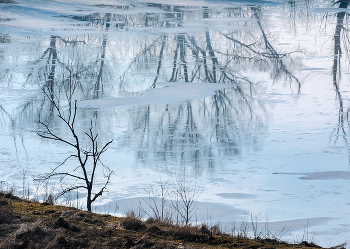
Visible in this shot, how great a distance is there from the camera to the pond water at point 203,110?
6.09 meters

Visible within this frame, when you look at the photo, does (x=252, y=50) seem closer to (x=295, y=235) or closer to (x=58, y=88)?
(x=58, y=88)

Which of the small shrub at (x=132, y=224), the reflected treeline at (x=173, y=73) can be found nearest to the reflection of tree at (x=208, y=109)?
the reflected treeline at (x=173, y=73)

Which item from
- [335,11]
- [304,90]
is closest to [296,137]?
[304,90]

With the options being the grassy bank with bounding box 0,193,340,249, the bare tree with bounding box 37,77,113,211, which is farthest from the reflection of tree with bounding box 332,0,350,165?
the grassy bank with bounding box 0,193,340,249

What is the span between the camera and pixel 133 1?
27547 mm

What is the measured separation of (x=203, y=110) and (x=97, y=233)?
621cm

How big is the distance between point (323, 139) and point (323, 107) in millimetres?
2030

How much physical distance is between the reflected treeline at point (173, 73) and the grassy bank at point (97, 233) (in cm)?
171

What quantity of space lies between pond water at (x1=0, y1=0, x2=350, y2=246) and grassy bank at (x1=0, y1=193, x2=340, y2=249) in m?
0.87

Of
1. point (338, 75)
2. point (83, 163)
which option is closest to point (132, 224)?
point (83, 163)

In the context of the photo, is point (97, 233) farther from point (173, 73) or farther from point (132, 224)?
point (173, 73)

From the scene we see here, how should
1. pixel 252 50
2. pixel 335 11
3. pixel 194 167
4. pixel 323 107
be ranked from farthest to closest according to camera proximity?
pixel 335 11 < pixel 252 50 < pixel 323 107 < pixel 194 167

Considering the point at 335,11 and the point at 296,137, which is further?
the point at 335,11

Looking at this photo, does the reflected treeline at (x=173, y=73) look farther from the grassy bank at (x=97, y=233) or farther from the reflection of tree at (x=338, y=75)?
the grassy bank at (x=97, y=233)
